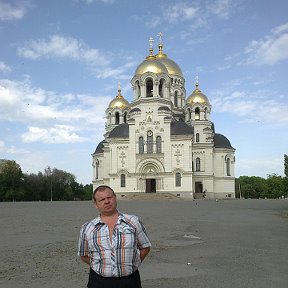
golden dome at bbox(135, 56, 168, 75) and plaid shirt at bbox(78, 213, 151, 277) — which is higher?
golden dome at bbox(135, 56, 168, 75)

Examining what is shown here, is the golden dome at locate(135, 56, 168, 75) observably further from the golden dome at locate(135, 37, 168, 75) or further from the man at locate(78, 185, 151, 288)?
the man at locate(78, 185, 151, 288)

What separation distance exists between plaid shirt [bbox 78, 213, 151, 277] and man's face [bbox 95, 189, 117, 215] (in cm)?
10

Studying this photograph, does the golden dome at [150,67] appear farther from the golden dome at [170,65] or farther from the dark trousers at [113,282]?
the dark trousers at [113,282]

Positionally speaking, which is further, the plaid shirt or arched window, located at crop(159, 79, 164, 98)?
arched window, located at crop(159, 79, 164, 98)

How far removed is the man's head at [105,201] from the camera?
3.92 m

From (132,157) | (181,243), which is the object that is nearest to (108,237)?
(181,243)

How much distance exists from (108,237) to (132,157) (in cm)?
5637

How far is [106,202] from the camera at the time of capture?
393 centimetres

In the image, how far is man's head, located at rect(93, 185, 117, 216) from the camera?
392 cm

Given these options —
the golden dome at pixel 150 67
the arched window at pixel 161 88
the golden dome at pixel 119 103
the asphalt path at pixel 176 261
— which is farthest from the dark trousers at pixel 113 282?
the golden dome at pixel 119 103

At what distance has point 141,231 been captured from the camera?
397 cm

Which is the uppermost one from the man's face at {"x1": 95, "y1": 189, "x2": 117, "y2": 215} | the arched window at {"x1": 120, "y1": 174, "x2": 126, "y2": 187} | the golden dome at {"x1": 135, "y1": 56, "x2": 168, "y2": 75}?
the golden dome at {"x1": 135, "y1": 56, "x2": 168, "y2": 75}

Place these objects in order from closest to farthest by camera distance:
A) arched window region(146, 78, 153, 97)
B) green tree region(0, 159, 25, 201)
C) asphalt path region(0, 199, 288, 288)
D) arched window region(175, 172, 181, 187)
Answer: asphalt path region(0, 199, 288, 288), arched window region(175, 172, 181, 187), arched window region(146, 78, 153, 97), green tree region(0, 159, 25, 201)

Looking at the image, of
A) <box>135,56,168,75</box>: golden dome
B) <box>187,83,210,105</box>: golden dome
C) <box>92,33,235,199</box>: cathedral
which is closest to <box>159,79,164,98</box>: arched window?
<box>92,33,235,199</box>: cathedral
